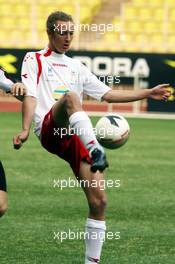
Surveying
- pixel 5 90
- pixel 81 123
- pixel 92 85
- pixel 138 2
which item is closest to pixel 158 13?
pixel 138 2

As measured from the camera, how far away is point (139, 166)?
44.5 ft

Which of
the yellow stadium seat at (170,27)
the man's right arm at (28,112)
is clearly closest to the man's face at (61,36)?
the man's right arm at (28,112)

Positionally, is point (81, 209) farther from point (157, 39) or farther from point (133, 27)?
point (133, 27)

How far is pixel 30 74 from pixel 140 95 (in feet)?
2.98

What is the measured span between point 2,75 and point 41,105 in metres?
0.42

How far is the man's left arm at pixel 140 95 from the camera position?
21.9ft

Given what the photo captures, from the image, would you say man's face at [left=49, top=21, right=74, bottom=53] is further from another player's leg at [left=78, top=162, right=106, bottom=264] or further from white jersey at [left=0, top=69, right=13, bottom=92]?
another player's leg at [left=78, top=162, right=106, bottom=264]

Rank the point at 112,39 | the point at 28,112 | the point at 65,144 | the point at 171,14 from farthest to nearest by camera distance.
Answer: the point at 171,14
the point at 112,39
the point at 65,144
the point at 28,112

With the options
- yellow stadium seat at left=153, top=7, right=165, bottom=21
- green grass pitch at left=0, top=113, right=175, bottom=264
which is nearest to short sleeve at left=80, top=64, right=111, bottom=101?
green grass pitch at left=0, top=113, right=175, bottom=264

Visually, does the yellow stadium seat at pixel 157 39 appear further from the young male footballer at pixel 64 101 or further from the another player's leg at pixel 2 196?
the another player's leg at pixel 2 196

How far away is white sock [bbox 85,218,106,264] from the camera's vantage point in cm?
642

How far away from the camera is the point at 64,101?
6055 mm

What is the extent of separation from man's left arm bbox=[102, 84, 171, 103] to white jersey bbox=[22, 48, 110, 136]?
237 millimetres

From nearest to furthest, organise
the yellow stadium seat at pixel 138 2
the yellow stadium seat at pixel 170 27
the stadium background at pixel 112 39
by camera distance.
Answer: the stadium background at pixel 112 39, the yellow stadium seat at pixel 170 27, the yellow stadium seat at pixel 138 2
